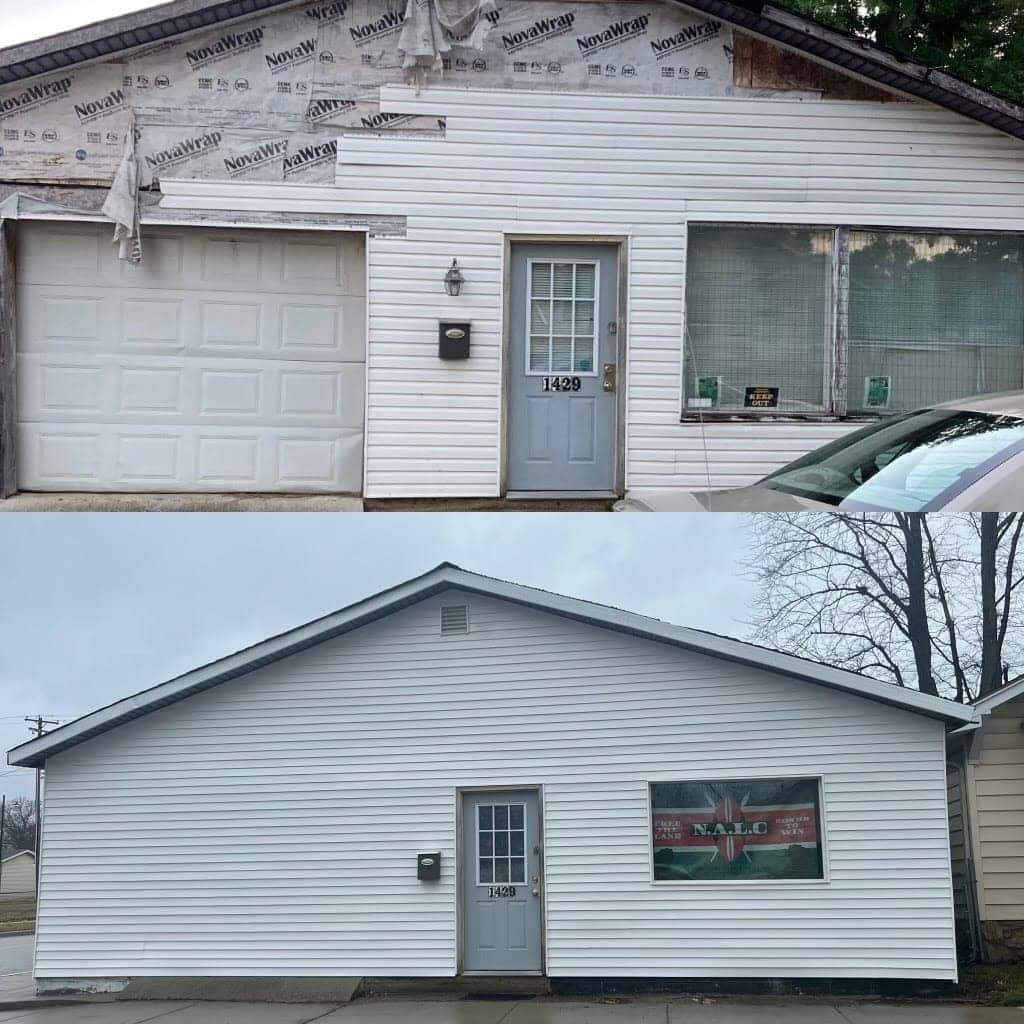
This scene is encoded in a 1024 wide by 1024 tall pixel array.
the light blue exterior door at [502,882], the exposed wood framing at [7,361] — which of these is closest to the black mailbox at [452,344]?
the exposed wood framing at [7,361]

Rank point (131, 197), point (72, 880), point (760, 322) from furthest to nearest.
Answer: point (72, 880) < point (760, 322) < point (131, 197)

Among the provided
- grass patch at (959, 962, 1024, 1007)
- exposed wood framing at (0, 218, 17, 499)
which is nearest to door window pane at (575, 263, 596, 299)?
exposed wood framing at (0, 218, 17, 499)

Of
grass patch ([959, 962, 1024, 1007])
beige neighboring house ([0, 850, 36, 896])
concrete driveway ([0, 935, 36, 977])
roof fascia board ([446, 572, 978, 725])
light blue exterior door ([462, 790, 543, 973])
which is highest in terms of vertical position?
roof fascia board ([446, 572, 978, 725])

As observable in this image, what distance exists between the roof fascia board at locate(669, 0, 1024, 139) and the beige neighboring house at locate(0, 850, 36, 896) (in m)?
26.4

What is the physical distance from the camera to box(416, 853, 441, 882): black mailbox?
10.8 meters

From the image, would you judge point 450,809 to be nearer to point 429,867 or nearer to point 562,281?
point 429,867

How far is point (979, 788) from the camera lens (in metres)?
11.3

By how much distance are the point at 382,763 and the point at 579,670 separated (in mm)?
2073

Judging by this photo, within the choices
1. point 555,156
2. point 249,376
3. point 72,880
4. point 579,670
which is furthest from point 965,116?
point 72,880

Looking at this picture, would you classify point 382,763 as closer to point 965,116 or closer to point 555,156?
point 555,156

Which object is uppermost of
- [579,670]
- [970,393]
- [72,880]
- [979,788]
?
[970,393]

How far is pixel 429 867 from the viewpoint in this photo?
10750 millimetres

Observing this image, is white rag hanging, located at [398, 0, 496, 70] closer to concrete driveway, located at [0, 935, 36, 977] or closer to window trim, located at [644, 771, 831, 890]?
window trim, located at [644, 771, 831, 890]

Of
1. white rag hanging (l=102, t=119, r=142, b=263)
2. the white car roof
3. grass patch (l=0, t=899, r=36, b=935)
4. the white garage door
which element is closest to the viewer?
the white car roof
